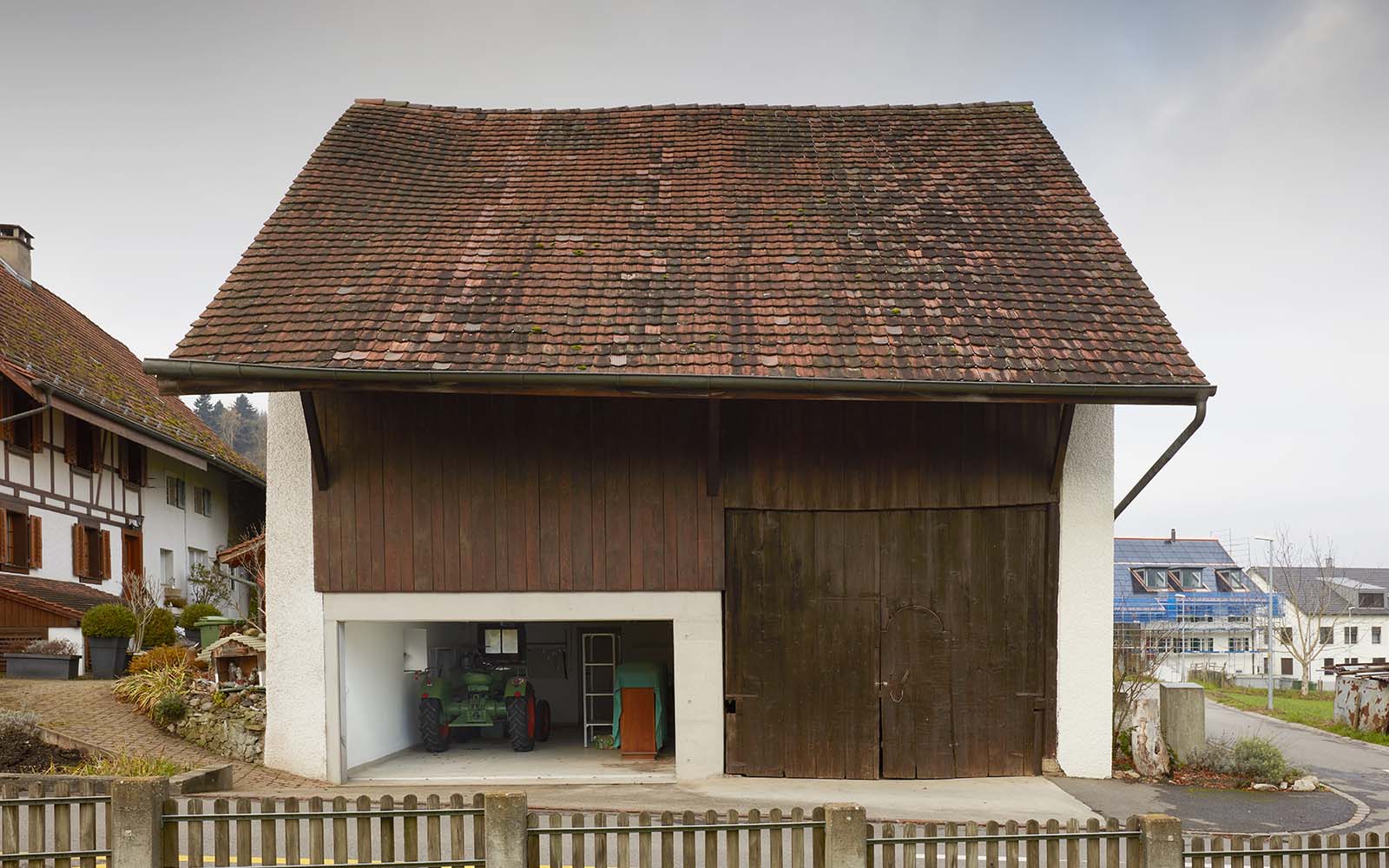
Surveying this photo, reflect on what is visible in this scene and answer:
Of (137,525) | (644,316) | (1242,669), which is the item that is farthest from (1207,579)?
(644,316)

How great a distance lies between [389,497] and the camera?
12.3 m

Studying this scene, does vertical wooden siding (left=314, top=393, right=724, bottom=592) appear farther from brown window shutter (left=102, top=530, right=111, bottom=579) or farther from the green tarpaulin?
brown window shutter (left=102, top=530, right=111, bottom=579)

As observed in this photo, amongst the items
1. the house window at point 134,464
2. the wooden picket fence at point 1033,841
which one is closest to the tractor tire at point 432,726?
the wooden picket fence at point 1033,841

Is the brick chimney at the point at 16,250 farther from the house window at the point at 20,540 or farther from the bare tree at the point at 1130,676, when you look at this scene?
the bare tree at the point at 1130,676

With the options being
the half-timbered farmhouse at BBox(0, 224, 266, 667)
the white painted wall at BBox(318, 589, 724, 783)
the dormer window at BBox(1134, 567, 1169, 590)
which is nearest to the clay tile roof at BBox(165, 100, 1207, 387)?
the white painted wall at BBox(318, 589, 724, 783)

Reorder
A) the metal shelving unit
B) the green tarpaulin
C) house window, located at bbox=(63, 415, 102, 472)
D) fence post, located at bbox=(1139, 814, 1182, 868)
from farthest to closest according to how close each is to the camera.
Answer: house window, located at bbox=(63, 415, 102, 472) < the metal shelving unit < the green tarpaulin < fence post, located at bbox=(1139, 814, 1182, 868)

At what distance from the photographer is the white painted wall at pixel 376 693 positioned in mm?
12633

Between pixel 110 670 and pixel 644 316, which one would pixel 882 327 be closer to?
pixel 644 316

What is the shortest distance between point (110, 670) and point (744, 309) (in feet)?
41.4

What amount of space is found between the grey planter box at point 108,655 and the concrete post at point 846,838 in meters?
15.3

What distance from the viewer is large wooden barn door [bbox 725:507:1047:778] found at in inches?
486

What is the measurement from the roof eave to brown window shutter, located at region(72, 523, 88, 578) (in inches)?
553

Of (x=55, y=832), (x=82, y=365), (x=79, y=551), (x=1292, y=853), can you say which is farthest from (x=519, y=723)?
(x=82, y=365)

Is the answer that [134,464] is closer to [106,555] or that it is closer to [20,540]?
[106,555]
